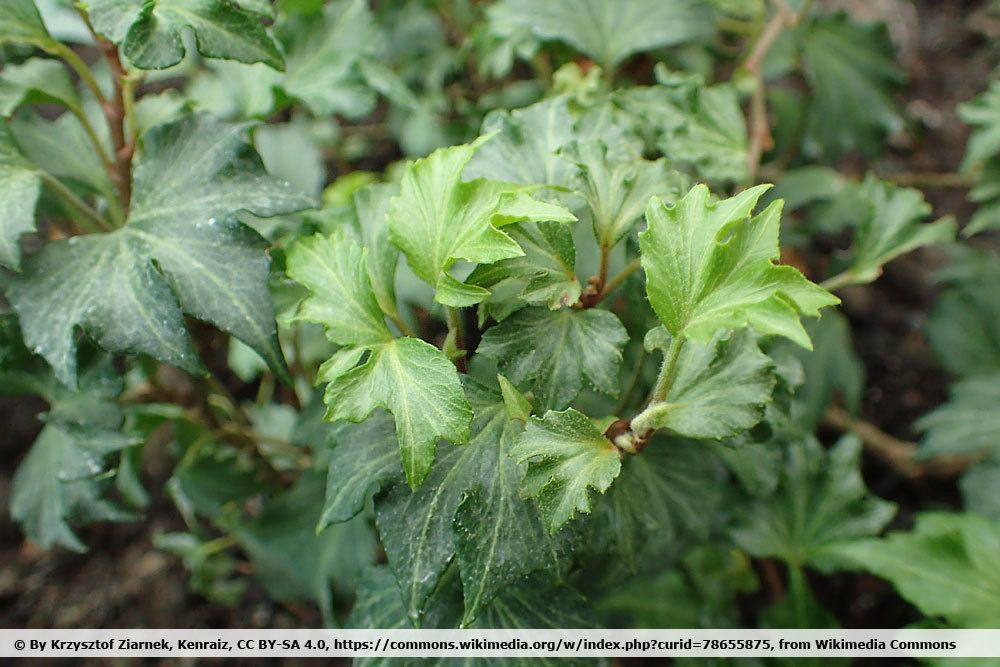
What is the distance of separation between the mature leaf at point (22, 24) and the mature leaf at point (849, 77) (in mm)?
1049

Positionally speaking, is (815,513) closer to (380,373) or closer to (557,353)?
(557,353)

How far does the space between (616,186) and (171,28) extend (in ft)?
1.36

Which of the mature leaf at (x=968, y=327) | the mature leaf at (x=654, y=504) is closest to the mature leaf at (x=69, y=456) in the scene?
the mature leaf at (x=654, y=504)

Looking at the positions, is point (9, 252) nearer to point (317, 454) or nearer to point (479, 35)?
point (317, 454)

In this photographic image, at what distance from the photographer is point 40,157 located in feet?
2.84

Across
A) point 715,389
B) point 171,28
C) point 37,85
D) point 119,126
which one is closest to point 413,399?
point 715,389

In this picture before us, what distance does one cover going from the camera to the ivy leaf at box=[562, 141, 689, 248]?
70 cm

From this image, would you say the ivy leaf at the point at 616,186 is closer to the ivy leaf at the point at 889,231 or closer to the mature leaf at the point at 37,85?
the ivy leaf at the point at 889,231

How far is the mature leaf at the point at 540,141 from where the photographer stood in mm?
775

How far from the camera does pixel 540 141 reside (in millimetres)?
801

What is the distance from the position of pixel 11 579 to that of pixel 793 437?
1.25 metres

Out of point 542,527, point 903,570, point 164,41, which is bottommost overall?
point 903,570

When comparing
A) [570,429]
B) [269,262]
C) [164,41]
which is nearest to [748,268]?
[570,429]

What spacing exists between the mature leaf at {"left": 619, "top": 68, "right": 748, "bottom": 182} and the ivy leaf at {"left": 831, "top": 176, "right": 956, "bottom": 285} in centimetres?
17
